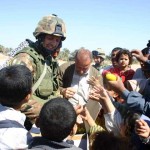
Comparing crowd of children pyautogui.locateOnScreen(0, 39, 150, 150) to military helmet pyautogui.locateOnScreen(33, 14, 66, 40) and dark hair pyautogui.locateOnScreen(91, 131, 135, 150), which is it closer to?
dark hair pyautogui.locateOnScreen(91, 131, 135, 150)

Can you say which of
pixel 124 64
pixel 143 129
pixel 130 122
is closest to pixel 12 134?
pixel 143 129

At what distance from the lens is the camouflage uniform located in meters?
3.04

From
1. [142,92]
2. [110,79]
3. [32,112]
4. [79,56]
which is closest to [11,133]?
[32,112]

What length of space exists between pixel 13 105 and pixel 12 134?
0.95ft

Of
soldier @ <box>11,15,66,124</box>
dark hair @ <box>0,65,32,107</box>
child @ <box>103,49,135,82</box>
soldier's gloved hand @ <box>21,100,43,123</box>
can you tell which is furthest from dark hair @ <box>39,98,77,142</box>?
child @ <box>103,49,135,82</box>

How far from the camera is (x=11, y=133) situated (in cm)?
184

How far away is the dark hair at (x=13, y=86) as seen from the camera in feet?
6.70

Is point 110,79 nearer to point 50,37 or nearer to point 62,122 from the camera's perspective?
point 62,122

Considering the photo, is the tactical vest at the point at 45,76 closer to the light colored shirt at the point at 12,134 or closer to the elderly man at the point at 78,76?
the elderly man at the point at 78,76

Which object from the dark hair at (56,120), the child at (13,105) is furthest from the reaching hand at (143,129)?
the child at (13,105)

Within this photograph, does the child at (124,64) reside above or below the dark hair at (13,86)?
below

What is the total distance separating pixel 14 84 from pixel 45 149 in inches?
22.3

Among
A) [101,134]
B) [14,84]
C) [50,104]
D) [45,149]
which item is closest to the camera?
[45,149]

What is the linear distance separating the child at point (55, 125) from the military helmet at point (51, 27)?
5.96 feet
